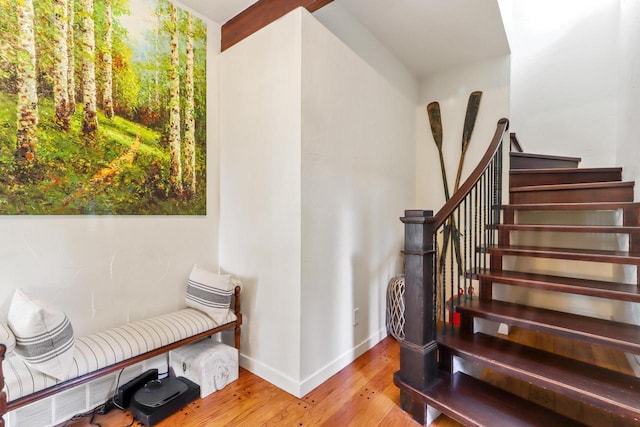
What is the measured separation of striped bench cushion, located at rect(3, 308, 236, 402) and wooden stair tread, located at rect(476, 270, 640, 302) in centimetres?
185

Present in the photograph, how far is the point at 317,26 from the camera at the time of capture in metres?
1.93

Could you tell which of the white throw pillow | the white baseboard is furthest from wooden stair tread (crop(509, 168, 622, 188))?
the white throw pillow

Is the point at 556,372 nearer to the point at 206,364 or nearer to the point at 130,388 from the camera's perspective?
the point at 206,364

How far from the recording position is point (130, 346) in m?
1.57

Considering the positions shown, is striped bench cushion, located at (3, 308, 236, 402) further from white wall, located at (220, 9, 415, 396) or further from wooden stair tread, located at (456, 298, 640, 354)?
wooden stair tread, located at (456, 298, 640, 354)

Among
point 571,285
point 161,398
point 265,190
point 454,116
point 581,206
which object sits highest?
point 454,116

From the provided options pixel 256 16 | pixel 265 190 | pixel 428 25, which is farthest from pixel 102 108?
pixel 428 25

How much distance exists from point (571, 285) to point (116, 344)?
2.56m

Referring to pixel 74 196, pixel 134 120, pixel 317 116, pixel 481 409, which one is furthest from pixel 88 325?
pixel 481 409

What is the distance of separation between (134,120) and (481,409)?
8.41 feet

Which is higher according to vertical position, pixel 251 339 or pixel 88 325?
pixel 88 325

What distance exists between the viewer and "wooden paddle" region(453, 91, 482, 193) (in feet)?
9.59

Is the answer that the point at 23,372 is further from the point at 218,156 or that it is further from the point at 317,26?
the point at 317,26

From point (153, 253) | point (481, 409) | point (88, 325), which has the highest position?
point (153, 253)
